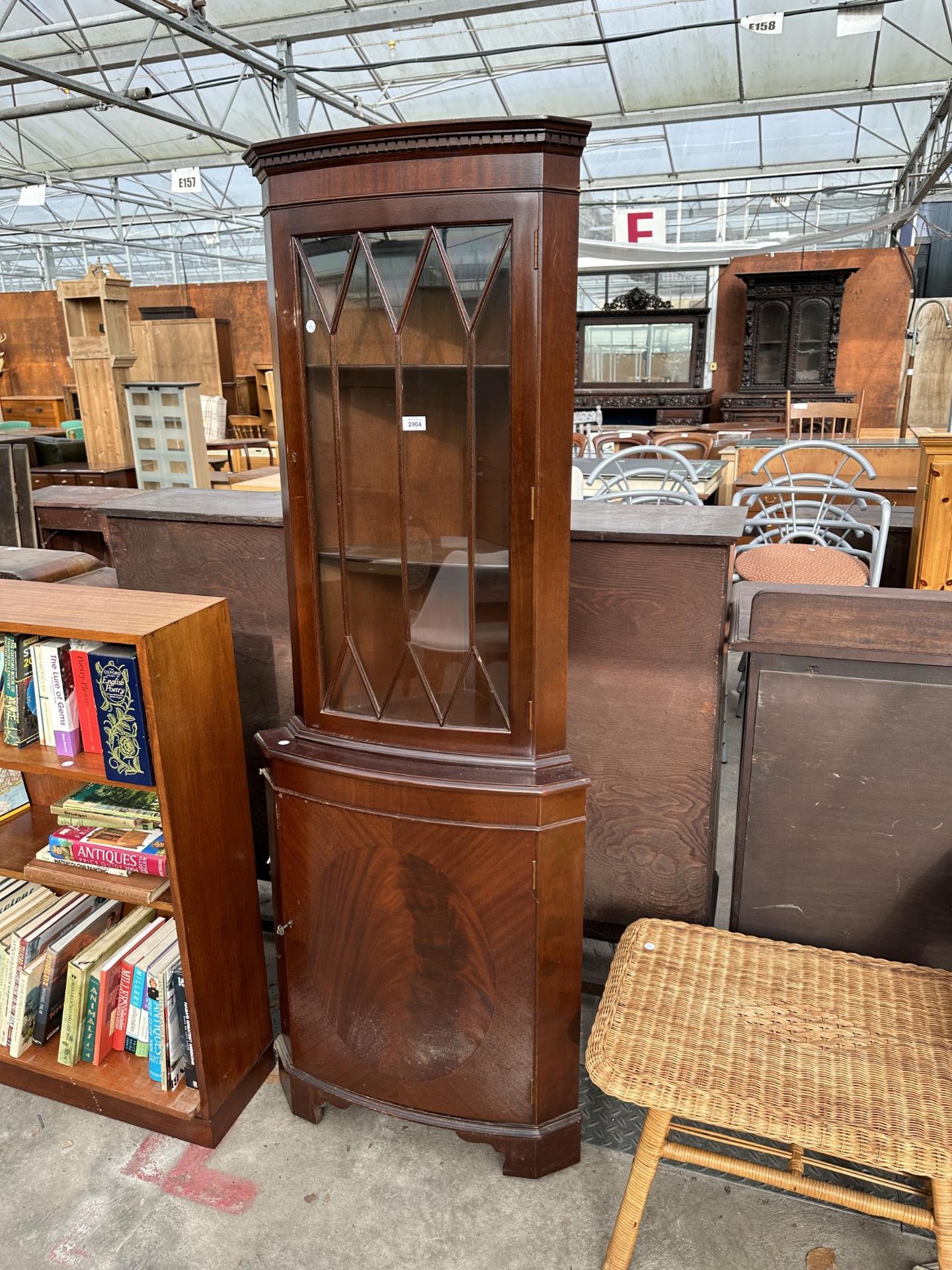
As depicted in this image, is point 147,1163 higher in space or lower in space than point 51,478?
lower

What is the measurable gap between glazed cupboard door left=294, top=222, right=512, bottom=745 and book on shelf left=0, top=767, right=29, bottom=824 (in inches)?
40.0

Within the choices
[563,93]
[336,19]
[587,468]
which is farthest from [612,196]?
[587,468]

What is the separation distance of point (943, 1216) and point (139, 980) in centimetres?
147

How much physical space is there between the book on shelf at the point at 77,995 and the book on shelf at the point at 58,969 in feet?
0.10

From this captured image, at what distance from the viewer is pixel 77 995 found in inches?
70.1

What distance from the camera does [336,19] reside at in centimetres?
575

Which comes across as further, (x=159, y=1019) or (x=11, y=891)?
(x=11, y=891)

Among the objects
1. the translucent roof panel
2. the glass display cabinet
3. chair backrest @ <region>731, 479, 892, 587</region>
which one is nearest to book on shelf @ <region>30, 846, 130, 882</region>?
chair backrest @ <region>731, 479, 892, 587</region>

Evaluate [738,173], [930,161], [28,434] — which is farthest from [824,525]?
[738,173]

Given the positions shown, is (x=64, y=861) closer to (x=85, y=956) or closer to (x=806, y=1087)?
(x=85, y=956)

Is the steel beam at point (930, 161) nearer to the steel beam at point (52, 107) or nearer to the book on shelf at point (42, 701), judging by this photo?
the steel beam at point (52, 107)

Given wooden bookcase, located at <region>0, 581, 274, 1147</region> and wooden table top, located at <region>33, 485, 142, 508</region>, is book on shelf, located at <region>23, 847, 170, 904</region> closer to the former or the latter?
wooden bookcase, located at <region>0, 581, 274, 1147</region>

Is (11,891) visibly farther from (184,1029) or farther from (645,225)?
(645,225)

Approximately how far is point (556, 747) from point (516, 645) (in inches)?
7.9
